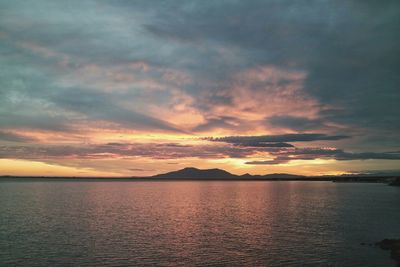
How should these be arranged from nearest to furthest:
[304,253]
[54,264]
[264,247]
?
[54,264]
[304,253]
[264,247]

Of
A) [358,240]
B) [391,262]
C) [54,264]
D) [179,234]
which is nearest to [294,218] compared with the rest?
[358,240]

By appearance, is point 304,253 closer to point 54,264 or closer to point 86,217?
point 54,264

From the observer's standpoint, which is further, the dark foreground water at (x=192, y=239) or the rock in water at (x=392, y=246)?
the rock in water at (x=392, y=246)

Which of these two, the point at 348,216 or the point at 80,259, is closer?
the point at 80,259

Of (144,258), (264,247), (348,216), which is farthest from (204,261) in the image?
(348,216)

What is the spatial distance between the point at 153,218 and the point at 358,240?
4538cm

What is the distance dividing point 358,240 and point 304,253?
14937 millimetres

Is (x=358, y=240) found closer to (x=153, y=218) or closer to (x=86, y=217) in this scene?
(x=153, y=218)

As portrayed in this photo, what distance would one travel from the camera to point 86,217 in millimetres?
81250

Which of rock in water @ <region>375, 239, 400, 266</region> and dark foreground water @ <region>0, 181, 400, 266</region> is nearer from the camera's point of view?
dark foreground water @ <region>0, 181, 400, 266</region>

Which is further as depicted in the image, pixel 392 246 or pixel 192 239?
pixel 192 239

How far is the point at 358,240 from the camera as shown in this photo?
56.3 metres

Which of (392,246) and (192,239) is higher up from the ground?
(392,246)

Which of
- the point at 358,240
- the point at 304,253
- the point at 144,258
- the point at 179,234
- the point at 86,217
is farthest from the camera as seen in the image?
the point at 86,217
